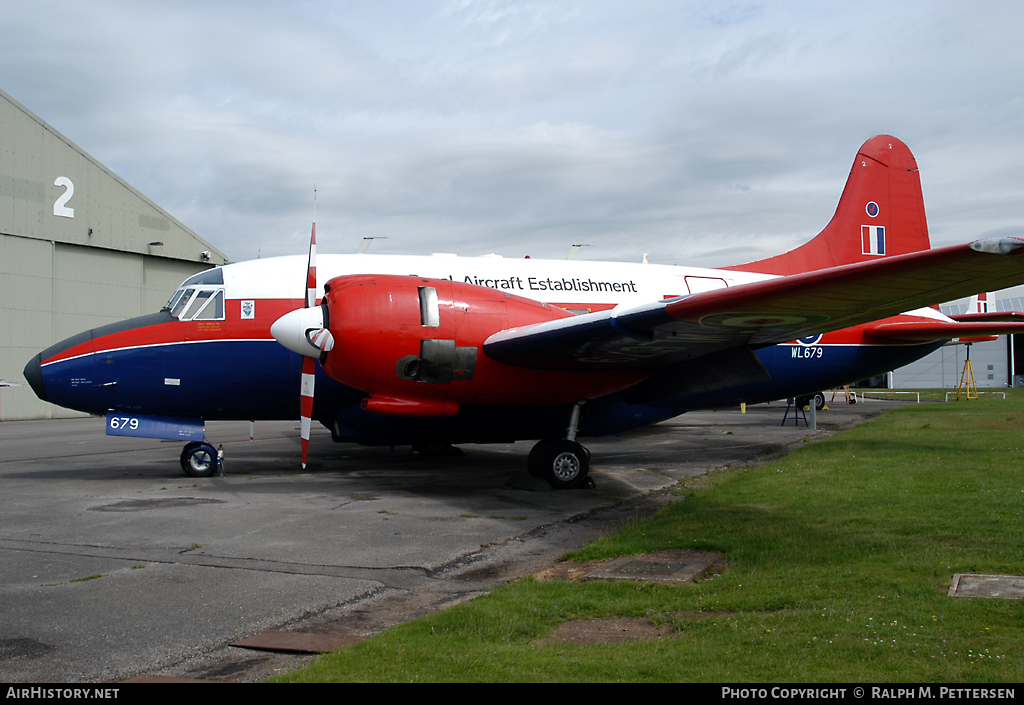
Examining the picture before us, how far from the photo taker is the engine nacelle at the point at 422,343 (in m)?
9.33

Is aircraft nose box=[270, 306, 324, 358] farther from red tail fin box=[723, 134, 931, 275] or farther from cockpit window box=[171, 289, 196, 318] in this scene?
red tail fin box=[723, 134, 931, 275]

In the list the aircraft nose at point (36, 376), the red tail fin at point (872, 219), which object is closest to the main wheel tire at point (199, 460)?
the aircraft nose at point (36, 376)

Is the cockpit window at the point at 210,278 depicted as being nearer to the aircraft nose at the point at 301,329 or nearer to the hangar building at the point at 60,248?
the aircraft nose at the point at 301,329

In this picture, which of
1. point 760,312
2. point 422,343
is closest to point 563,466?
point 422,343

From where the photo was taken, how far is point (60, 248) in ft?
95.8

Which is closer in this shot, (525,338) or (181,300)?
(525,338)

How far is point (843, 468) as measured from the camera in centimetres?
1167

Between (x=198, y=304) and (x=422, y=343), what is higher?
(x=198, y=304)

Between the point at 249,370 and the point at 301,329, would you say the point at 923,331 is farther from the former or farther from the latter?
the point at 249,370

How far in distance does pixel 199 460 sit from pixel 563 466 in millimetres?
6223

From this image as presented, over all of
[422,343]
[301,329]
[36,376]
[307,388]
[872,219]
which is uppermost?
[872,219]

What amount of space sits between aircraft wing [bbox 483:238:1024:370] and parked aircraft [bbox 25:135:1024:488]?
28mm

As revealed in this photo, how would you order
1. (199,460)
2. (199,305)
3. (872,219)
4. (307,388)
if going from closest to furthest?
(307,388) → (199,305) → (199,460) → (872,219)

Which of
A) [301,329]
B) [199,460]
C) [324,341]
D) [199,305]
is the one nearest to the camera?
[324,341]
